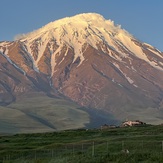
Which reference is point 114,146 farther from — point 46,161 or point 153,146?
point 46,161

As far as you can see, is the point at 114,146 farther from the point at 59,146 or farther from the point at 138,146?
the point at 59,146

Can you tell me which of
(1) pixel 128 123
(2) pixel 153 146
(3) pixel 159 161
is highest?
(1) pixel 128 123

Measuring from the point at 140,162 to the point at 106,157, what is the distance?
411 cm

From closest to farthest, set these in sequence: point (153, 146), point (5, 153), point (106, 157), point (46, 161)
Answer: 1. point (106, 157)
2. point (46, 161)
3. point (153, 146)
4. point (5, 153)

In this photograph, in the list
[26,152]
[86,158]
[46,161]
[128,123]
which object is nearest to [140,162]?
[86,158]

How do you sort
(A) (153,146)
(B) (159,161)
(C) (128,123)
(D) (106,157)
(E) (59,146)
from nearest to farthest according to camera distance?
(B) (159,161)
(D) (106,157)
(A) (153,146)
(E) (59,146)
(C) (128,123)

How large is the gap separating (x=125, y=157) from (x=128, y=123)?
123076mm

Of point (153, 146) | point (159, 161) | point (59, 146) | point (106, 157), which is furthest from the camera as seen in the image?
point (59, 146)

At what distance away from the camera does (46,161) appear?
47.8 m

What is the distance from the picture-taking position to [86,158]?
147 ft

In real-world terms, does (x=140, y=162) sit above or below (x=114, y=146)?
below

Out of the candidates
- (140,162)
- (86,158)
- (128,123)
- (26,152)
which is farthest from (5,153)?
(128,123)

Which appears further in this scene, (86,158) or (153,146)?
(153,146)

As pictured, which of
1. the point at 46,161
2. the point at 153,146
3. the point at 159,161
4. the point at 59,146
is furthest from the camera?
the point at 59,146
